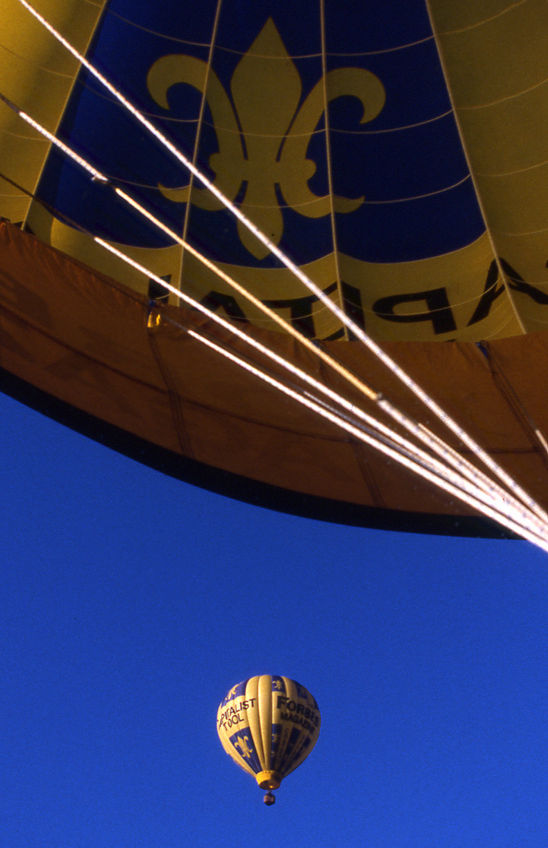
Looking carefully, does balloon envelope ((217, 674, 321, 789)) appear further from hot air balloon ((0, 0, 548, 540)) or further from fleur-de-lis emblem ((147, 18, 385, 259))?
fleur-de-lis emblem ((147, 18, 385, 259))

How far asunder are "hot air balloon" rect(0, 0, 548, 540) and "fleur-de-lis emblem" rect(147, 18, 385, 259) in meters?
0.01

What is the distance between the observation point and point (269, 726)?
1124cm

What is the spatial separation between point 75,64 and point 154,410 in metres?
1.98

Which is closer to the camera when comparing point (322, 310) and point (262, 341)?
point (262, 341)

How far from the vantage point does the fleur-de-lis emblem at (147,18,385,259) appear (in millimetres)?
5242

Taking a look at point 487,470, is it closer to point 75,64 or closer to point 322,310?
point 322,310

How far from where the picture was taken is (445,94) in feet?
16.8

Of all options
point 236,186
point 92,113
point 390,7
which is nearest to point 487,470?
point 236,186

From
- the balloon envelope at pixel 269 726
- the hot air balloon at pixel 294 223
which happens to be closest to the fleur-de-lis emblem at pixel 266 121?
the hot air balloon at pixel 294 223

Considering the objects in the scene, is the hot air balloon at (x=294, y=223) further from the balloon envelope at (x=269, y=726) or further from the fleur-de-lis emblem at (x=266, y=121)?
the balloon envelope at (x=269, y=726)

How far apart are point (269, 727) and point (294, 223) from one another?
7.64 metres

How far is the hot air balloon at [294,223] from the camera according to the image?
499cm

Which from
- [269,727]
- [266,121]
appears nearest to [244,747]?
[269,727]

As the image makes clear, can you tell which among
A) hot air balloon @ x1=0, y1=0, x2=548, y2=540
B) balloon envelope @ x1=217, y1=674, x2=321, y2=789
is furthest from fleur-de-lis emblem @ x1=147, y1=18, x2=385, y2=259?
balloon envelope @ x1=217, y1=674, x2=321, y2=789
